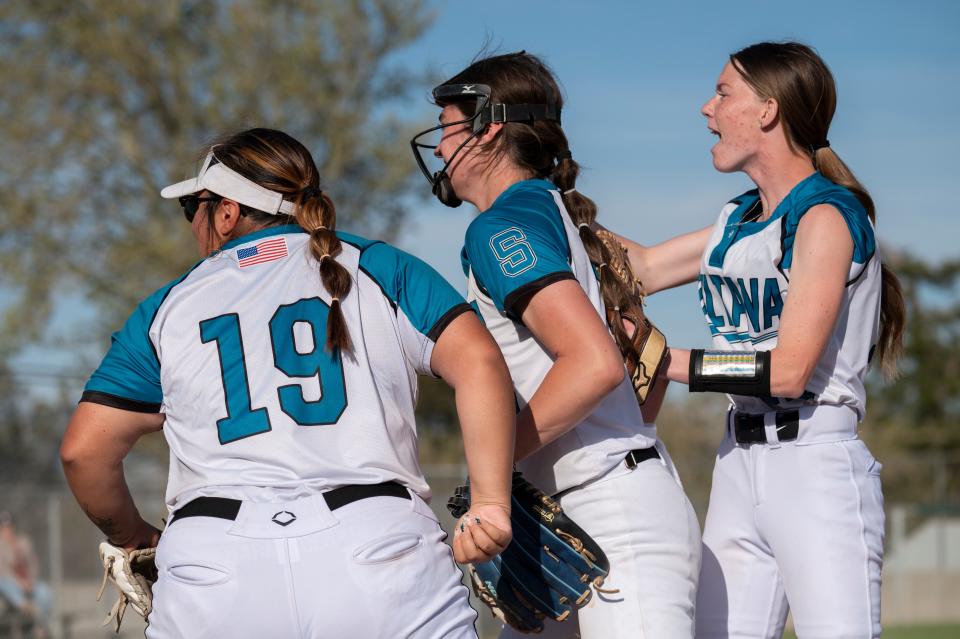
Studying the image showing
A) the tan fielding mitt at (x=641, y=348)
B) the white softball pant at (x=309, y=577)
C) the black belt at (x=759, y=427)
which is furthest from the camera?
the black belt at (x=759, y=427)

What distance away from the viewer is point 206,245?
3266 millimetres

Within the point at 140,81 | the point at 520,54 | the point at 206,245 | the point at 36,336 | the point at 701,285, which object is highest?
the point at 140,81

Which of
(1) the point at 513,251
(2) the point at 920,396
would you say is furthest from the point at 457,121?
(2) the point at 920,396

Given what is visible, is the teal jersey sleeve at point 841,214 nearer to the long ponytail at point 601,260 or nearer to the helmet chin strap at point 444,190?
the long ponytail at point 601,260

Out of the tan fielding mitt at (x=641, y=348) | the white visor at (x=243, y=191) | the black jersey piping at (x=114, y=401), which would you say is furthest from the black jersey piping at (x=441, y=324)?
the black jersey piping at (x=114, y=401)

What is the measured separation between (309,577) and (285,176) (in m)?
1.11

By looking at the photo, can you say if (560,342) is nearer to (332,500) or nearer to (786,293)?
(332,500)

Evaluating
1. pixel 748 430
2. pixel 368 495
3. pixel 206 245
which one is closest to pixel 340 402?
pixel 368 495

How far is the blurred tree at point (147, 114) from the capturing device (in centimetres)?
1952

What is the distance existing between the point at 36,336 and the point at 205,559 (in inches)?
716

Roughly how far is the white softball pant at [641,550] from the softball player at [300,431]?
17.1 inches

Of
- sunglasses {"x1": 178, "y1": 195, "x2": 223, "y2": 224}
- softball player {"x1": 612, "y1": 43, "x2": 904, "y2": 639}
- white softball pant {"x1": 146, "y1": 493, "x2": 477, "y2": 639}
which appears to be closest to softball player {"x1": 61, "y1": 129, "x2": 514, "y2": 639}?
white softball pant {"x1": 146, "y1": 493, "x2": 477, "y2": 639}

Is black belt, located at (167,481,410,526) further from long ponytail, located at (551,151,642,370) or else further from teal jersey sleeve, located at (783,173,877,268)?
A: teal jersey sleeve, located at (783,173,877,268)

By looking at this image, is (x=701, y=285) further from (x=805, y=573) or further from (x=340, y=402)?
(x=340, y=402)
